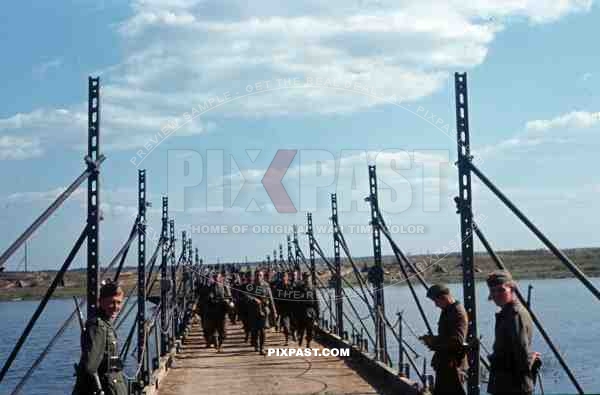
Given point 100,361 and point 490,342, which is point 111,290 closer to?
point 100,361

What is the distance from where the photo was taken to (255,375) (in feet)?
45.8

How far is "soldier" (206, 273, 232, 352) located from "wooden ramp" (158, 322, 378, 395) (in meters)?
0.42

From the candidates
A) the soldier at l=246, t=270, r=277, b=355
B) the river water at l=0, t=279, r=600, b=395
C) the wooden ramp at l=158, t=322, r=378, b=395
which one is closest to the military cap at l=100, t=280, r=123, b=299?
the wooden ramp at l=158, t=322, r=378, b=395

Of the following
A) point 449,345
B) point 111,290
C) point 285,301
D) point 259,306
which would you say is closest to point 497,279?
point 449,345

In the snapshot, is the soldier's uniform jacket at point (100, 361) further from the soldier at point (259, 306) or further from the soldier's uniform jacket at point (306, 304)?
the soldier's uniform jacket at point (306, 304)

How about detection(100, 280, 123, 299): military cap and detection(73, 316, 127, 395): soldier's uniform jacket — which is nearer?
detection(73, 316, 127, 395): soldier's uniform jacket

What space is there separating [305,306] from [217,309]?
2.19 metres

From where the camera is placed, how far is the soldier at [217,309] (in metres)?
18.3

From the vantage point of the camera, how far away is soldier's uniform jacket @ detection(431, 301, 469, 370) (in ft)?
25.0

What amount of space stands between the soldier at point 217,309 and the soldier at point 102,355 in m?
11.5

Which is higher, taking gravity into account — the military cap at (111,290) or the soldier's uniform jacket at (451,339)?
the military cap at (111,290)

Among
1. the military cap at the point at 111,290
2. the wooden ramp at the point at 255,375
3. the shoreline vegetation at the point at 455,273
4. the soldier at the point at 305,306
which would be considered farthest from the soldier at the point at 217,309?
the shoreline vegetation at the point at 455,273

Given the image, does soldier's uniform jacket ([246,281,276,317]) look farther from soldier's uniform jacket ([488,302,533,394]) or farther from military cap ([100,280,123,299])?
soldier's uniform jacket ([488,302,533,394])

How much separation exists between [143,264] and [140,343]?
1.52 metres
